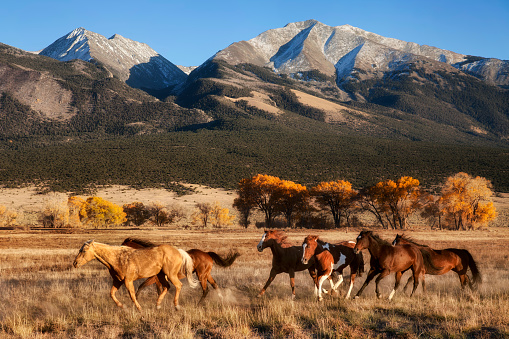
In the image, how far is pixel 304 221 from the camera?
2515 inches

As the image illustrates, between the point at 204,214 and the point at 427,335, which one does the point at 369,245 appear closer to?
the point at 427,335

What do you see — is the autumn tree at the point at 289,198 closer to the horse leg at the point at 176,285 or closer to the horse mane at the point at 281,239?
the horse mane at the point at 281,239

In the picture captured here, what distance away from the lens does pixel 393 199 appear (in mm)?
59594

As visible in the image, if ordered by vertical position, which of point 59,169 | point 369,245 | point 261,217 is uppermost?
point 59,169

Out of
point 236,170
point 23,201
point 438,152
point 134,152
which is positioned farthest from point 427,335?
point 438,152

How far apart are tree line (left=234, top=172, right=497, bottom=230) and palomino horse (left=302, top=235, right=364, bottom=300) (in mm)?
48720

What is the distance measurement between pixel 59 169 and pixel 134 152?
2689 cm

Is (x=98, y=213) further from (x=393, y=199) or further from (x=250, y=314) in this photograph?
(x=250, y=314)

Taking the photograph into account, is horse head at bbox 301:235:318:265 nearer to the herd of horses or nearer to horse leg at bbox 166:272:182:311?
the herd of horses

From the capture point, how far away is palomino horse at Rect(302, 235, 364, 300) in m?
10.8

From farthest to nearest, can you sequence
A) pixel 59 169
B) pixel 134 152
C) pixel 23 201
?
pixel 134 152 → pixel 59 169 → pixel 23 201

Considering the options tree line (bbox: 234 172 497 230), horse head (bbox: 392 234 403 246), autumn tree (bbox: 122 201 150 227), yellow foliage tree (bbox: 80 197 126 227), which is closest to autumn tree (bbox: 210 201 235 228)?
tree line (bbox: 234 172 497 230)

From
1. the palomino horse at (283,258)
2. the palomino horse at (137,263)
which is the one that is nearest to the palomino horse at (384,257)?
the palomino horse at (283,258)

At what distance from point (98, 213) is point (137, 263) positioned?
177 feet
